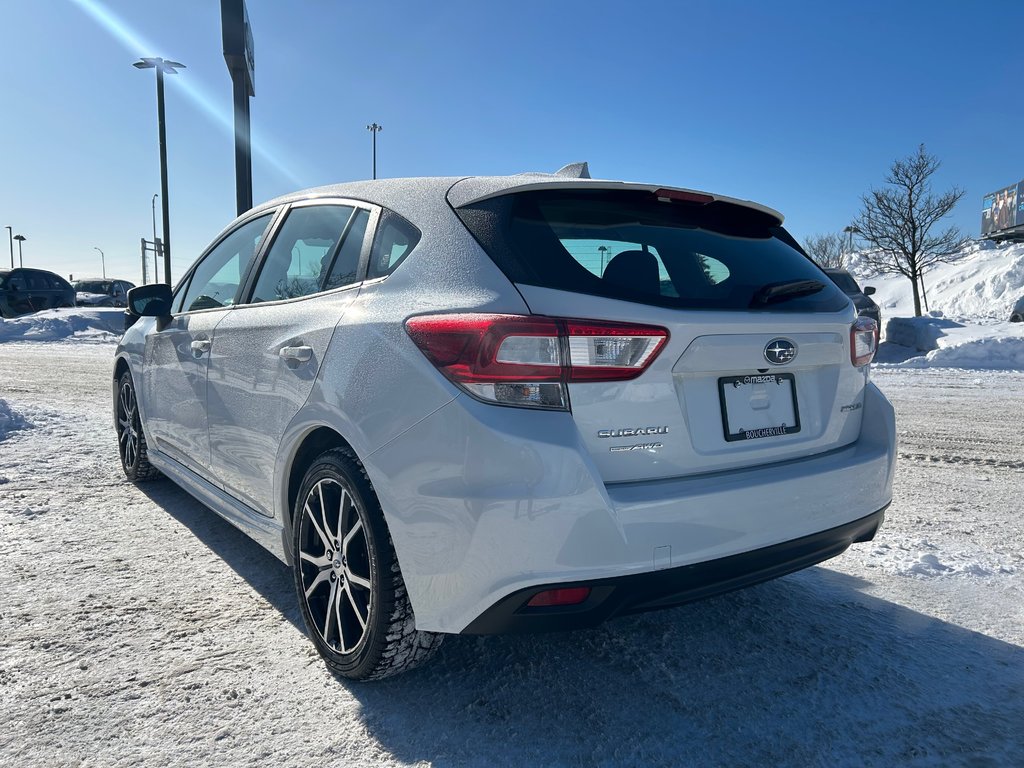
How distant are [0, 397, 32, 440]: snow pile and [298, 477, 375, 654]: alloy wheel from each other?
5025mm

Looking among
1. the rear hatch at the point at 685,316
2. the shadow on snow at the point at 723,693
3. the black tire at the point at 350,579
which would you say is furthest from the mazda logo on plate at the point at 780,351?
the black tire at the point at 350,579

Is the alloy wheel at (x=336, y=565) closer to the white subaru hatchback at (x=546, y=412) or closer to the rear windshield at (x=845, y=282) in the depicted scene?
the white subaru hatchback at (x=546, y=412)

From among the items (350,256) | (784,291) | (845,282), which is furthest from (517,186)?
(845,282)

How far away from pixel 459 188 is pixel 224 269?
1823mm

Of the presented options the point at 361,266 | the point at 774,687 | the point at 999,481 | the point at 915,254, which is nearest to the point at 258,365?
the point at 361,266

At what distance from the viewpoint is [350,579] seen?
2.33m

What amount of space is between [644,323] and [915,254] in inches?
1335

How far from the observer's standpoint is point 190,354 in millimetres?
3539

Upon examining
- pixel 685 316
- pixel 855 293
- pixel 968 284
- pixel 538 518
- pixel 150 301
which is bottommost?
pixel 538 518

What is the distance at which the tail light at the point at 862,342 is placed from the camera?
2.50m

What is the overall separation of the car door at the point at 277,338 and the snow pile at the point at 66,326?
20.4 meters

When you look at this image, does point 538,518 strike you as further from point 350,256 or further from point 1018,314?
point 1018,314

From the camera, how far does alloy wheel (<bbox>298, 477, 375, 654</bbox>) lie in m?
2.27

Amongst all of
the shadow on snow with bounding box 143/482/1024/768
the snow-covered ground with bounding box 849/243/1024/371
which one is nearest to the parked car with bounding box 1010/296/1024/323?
the snow-covered ground with bounding box 849/243/1024/371
